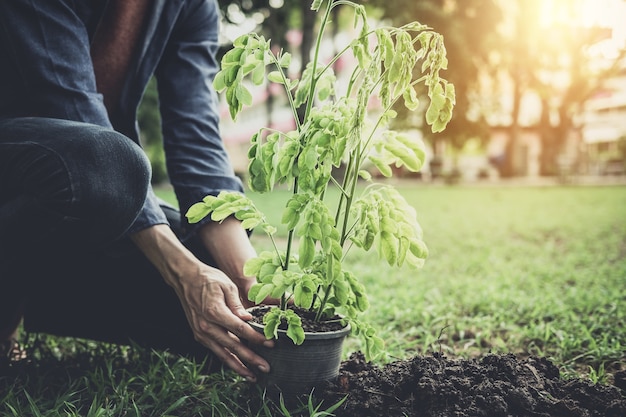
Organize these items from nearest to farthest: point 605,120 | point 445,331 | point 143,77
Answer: point 143,77 < point 445,331 < point 605,120

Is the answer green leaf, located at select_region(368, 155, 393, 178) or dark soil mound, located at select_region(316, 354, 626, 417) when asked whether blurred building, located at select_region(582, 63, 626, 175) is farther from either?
green leaf, located at select_region(368, 155, 393, 178)

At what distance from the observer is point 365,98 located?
60.5 inches

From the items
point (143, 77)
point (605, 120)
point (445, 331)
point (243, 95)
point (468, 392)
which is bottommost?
point (445, 331)

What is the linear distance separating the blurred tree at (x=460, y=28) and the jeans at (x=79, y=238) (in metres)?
15.6

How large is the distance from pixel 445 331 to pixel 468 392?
116cm

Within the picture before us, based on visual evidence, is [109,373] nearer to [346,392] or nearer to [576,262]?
[346,392]

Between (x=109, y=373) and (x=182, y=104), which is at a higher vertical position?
(x=182, y=104)

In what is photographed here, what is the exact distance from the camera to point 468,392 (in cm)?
163

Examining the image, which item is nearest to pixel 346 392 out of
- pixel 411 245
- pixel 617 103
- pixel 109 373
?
pixel 411 245

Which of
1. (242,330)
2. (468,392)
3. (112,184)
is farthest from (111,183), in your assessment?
(468,392)

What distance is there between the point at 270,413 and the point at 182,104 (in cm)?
133

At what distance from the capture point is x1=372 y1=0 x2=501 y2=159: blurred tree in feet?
57.1

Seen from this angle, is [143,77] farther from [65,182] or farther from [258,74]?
[258,74]

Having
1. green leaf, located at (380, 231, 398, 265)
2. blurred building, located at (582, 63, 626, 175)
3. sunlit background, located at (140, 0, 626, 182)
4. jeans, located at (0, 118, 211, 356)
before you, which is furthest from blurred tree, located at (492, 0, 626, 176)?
green leaf, located at (380, 231, 398, 265)
